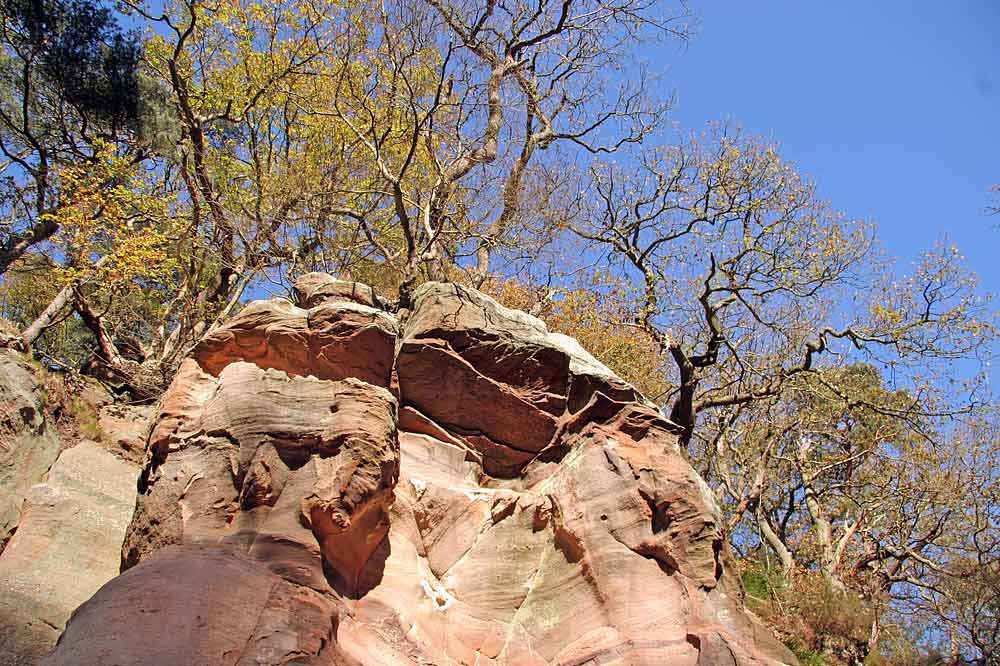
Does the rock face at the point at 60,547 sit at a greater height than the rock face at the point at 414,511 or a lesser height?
lesser

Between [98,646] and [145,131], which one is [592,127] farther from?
[98,646]

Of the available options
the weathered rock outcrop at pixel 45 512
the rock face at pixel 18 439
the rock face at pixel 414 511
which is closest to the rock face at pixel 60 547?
the weathered rock outcrop at pixel 45 512

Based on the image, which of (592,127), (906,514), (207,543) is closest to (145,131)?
(592,127)

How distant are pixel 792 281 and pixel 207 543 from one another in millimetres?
13152

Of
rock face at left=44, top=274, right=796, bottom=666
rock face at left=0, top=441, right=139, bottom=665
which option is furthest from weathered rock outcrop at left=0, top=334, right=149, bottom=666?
rock face at left=44, top=274, right=796, bottom=666

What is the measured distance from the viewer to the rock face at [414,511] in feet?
21.5

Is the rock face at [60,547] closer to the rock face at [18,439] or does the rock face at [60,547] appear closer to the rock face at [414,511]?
the rock face at [18,439]

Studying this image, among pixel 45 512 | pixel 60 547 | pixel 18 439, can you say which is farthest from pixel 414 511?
pixel 18 439

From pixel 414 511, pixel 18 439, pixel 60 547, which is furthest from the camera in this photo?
pixel 18 439

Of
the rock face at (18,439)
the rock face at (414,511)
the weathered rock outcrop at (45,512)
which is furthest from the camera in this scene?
the rock face at (18,439)

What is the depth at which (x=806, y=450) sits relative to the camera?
1959 cm

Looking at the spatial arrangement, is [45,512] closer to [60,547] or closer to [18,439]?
[60,547]

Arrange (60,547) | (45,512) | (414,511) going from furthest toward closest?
(414,511) → (45,512) → (60,547)

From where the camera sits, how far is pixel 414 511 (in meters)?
9.45
